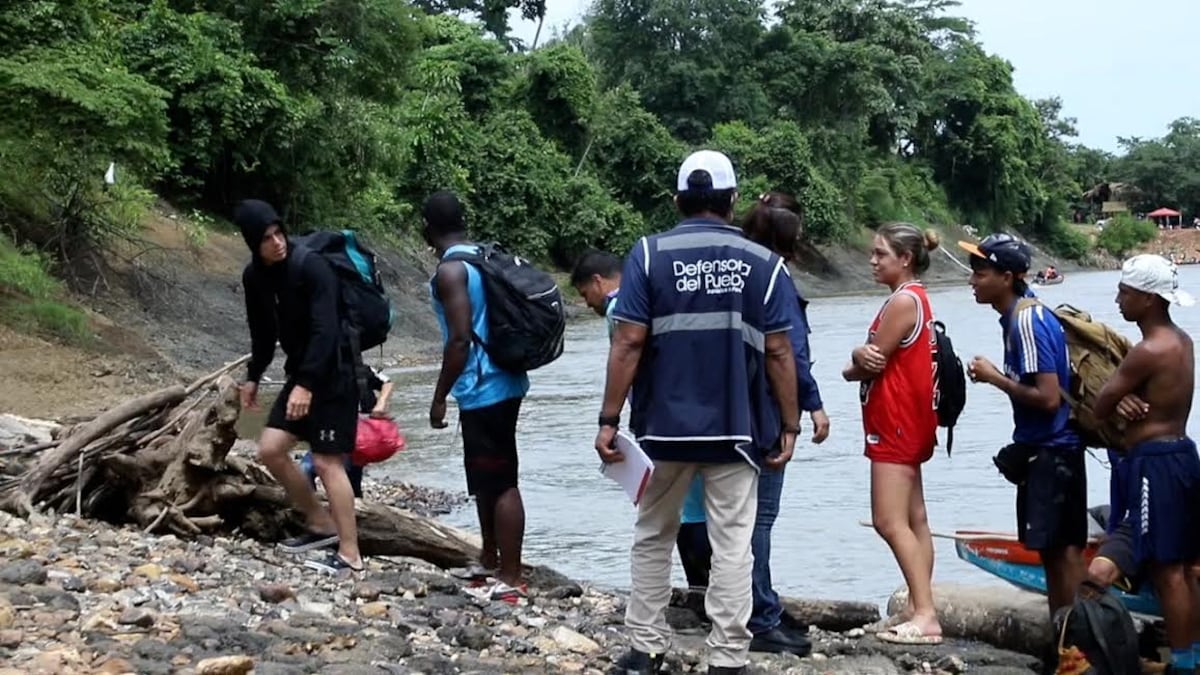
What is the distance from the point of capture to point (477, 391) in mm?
6641

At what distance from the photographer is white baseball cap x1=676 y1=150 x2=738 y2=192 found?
5.30 meters

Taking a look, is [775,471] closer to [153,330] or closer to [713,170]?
[713,170]

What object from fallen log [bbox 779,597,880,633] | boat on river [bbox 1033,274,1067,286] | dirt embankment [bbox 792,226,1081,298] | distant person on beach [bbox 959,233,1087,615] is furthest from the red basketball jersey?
dirt embankment [bbox 792,226,1081,298]

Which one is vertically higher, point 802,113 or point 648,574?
point 802,113

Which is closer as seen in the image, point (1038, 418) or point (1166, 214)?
point (1038, 418)

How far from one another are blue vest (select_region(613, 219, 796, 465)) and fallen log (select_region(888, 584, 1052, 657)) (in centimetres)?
219

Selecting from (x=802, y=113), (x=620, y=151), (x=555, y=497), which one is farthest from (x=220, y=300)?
(x=802, y=113)

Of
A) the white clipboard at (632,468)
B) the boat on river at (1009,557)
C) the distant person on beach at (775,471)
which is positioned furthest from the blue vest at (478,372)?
the boat on river at (1009,557)

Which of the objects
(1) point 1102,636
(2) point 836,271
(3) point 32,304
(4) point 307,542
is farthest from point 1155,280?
(2) point 836,271

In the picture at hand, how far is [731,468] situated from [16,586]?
254 centimetres

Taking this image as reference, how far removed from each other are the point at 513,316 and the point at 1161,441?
2696 mm

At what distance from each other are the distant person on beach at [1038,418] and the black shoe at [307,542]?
3039 mm

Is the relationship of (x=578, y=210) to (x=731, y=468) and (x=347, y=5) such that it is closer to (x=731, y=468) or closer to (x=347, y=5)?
(x=347, y=5)

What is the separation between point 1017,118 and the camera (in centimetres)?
7681
